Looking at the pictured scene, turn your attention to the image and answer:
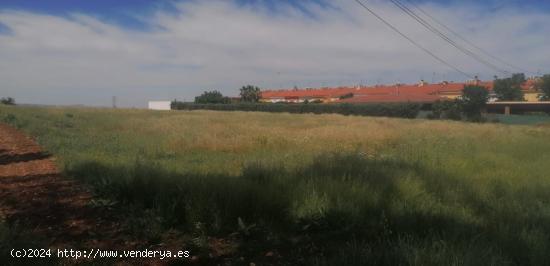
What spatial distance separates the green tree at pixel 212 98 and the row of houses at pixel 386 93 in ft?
44.1

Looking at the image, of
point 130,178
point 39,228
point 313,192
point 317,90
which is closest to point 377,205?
point 313,192

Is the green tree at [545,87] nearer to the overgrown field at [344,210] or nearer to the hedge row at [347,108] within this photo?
the hedge row at [347,108]

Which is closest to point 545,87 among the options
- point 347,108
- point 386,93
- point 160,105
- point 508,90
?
point 508,90

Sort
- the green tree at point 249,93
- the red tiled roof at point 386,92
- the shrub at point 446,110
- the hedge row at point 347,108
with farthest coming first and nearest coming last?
1. the green tree at point 249,93
2. the red tiled roof at point 386,92
3. the hedge row at point 347,108
4. the shrub at point 446,110

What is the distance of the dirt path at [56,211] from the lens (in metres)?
5.05

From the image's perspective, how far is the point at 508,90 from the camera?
80.4 meters

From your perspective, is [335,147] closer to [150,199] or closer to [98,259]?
[150,199]

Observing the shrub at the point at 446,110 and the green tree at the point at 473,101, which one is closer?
the shrub at the point at 446,110

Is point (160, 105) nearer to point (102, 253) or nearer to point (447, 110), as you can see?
point (447, 110)

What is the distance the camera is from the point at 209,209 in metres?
5.89

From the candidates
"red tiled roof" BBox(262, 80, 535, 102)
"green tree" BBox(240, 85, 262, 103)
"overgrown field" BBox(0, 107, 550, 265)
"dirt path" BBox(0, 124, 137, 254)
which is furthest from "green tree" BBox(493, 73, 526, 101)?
"dirt path" BBox(0, 124, 137, 254)

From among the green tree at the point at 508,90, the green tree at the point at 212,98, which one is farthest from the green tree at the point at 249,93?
the green tree at the point at 508,90

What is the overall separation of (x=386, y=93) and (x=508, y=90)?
72.7 ft

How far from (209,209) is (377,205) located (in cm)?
236
